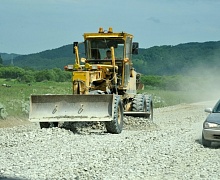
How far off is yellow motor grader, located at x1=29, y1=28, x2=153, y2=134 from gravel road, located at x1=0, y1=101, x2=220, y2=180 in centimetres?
65

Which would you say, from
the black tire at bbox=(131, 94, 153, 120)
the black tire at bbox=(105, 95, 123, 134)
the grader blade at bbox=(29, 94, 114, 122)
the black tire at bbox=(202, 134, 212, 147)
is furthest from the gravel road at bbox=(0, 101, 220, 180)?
the black tire at bbox=(131, 94, 153, 120)

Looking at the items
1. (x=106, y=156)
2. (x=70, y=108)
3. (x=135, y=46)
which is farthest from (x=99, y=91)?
(x=106, y=156)

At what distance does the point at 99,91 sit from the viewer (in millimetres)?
19609

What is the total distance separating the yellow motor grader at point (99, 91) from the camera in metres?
18.3

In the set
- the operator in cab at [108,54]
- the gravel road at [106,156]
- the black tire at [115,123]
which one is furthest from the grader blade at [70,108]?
the operator in cab at [108,54]

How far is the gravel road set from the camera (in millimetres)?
11102

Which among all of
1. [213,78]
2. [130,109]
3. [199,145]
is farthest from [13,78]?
[199,145]

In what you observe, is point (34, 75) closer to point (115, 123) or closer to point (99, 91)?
point (99, 91)

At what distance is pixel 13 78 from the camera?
9250 centimetres

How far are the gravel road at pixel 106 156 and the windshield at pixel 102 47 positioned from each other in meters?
3.57

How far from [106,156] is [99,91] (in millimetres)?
6748

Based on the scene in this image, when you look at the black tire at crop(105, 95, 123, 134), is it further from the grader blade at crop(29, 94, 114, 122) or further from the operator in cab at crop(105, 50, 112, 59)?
the operator in cab at crop(105, 50, 112, 59)

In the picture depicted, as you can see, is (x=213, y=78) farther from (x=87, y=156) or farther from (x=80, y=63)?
(x=87, y=156)

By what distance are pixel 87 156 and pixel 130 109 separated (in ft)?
29.6
